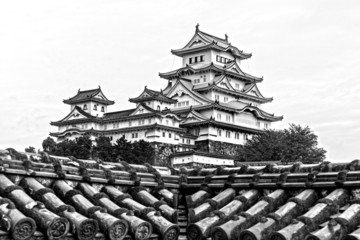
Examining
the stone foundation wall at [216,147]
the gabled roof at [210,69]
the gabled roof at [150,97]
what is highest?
the gabled roof at [210,69]

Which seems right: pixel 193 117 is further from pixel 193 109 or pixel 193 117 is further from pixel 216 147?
pixel 216 147

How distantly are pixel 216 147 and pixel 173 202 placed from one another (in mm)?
63778

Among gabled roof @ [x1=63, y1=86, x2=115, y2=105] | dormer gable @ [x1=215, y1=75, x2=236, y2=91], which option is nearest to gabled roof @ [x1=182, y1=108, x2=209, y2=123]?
dormer gable @ [x1=215, y1=75, x2=236, y2=91]

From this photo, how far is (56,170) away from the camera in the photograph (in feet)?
21.7

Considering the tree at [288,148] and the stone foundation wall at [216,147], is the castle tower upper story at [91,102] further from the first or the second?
the tree at [288,148]

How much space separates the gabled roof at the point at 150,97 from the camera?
69.3m

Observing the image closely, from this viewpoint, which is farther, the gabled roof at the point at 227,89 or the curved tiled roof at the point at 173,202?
the gabled roof at the point at 227,89

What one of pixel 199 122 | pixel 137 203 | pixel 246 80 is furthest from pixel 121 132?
pixel 137 203

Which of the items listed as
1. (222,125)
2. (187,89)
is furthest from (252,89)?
(187,89)

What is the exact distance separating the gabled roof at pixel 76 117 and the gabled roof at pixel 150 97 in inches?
269

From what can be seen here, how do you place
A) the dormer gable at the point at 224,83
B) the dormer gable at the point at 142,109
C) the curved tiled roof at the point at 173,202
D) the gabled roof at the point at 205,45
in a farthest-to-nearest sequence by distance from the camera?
the gabled roof at the point at 205,45, the dormer gable at the point at 224,83, the dormer gable at the point at 142,109, the curved tiled roof at the point at 173,202

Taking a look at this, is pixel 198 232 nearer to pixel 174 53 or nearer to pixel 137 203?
pixel 137 203

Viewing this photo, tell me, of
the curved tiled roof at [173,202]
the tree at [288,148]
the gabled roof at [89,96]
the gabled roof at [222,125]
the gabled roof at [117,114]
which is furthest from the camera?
the gabled roof at [89,96]

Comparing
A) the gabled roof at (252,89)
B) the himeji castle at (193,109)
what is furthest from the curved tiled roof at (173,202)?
the gabled roof at (252,89)
